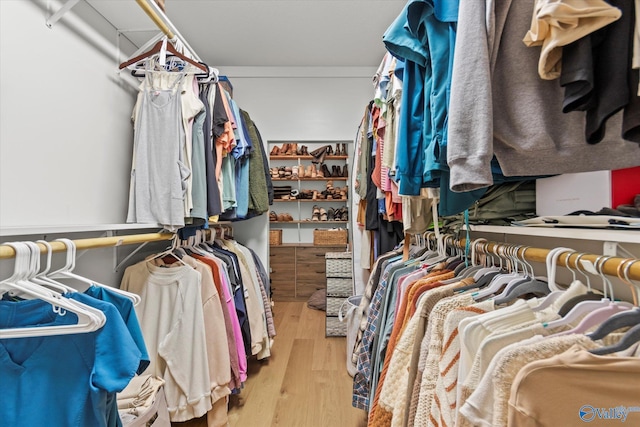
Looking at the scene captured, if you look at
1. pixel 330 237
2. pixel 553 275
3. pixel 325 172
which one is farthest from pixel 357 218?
pixel 553 275

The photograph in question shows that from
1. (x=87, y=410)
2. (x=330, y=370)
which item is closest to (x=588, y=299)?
(x=87, y=410)

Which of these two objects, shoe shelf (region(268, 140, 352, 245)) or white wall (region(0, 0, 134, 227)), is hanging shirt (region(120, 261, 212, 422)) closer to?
white wall (region(0, 0, 134, 227))

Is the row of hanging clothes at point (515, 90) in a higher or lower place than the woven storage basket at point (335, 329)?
higher

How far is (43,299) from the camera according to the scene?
0.85 meters

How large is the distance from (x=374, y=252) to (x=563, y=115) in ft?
6.89

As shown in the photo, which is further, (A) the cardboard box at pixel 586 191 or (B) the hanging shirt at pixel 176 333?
(B) the hanging shirt at pixel 176 333

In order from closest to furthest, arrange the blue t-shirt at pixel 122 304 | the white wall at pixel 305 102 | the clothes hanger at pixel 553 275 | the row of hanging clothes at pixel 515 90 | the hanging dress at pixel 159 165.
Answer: the row of hanging clothes at pixel 515 90 < the clothes hanger at pixel 553 275 < the blue t-shirt at pixel 122 304 < the hanging dress at pixel 159 165 < the white wall at pixel 305 102

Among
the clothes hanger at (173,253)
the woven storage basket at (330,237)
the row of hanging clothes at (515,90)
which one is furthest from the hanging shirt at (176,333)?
the woven storage basket at (330,237)

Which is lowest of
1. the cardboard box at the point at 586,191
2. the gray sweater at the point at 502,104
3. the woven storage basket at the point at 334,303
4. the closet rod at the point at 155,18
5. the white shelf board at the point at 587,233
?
the woven storage basket at the point at 334,303

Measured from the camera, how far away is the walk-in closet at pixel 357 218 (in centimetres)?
56

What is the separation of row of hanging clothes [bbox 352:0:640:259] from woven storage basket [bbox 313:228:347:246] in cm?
341

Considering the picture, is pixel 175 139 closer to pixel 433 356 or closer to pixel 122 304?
pixel 122 304

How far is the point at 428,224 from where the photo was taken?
5.25 ft

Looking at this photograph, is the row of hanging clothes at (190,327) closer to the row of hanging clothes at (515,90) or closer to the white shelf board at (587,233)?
the row of hanging clothes at (515,90)
